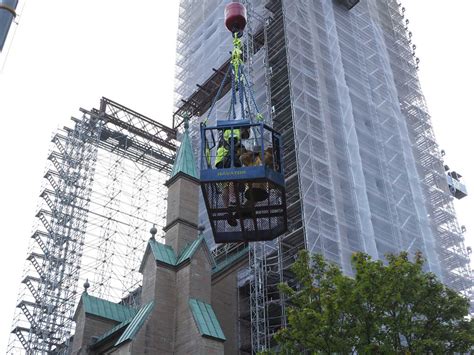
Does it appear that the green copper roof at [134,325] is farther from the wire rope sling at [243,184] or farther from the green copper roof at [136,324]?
the wire rope sling at [243,184]

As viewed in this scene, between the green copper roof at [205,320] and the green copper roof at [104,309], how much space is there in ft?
24.5

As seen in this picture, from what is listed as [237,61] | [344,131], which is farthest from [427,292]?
[344,131]

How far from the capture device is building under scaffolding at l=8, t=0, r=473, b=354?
1337 inches

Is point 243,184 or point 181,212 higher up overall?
point 181,212

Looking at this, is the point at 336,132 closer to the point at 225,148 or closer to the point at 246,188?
the point at 225,148

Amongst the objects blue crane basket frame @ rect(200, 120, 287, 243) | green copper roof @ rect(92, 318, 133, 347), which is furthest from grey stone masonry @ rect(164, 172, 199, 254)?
blue crane basket frame @ rect(200, 120, 287, 243)

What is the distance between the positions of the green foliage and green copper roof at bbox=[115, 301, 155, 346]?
7.79 m

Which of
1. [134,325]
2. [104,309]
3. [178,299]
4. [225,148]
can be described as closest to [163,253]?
[178,299]

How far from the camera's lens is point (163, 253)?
2975cm

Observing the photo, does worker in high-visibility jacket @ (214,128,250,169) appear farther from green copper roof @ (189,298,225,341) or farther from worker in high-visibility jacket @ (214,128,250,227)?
green copper roof @ (189,298,225,341)

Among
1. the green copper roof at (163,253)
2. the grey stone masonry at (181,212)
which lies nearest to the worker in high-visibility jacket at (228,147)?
the green copper roof at (163,253)

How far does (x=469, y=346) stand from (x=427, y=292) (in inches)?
75.0

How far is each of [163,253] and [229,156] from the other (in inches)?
561

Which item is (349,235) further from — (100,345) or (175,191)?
(100,345)
